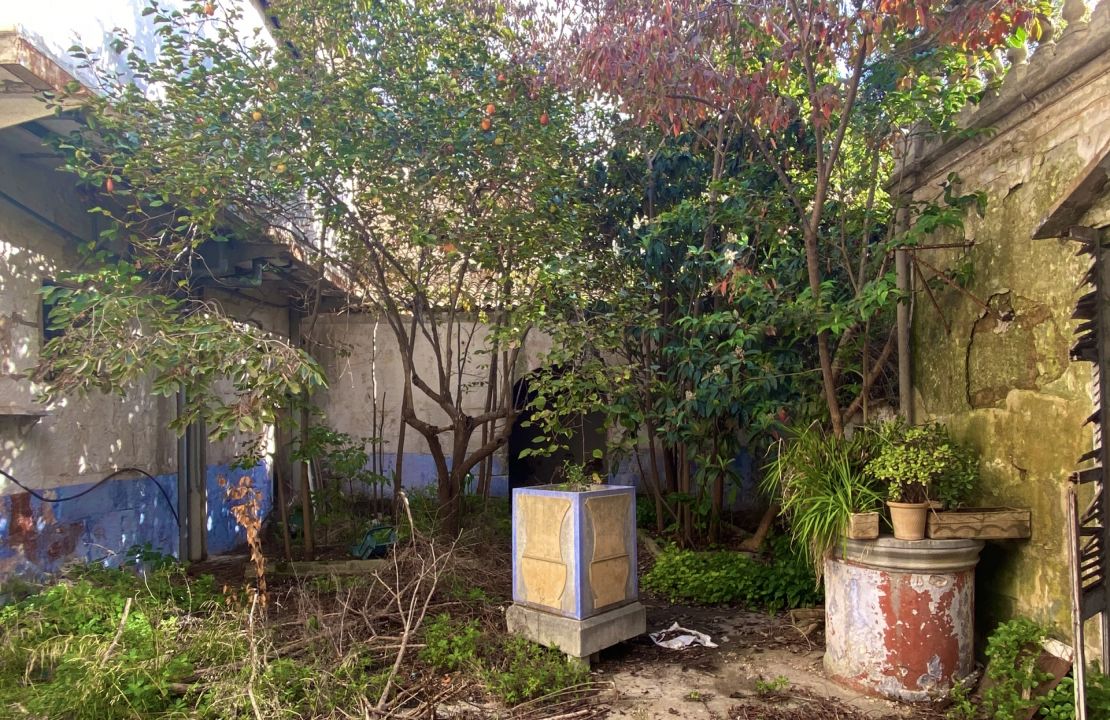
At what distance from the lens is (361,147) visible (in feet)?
19.6

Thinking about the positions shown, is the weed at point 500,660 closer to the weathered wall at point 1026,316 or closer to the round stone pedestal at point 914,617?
the round stone pedestal at point 914,617

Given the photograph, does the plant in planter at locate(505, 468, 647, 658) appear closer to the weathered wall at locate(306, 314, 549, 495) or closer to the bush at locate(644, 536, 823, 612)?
the bush at locate(644, 536, 823, 612)

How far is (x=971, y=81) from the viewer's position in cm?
518

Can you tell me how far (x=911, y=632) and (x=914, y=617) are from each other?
81 mm

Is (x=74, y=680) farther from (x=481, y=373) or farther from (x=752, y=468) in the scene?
(x=752, y=468)

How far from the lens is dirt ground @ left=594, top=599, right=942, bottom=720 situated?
157 inches

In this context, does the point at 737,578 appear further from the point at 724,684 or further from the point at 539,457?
the point at 539,457

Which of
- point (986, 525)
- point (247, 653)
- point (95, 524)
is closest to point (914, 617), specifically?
point (986, 525)

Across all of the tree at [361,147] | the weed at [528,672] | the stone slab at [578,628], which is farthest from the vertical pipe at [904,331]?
the weed at [528,672]

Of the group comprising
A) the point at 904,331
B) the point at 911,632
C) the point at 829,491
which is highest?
the point at 904,331

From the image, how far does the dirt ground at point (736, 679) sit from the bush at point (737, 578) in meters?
0.36

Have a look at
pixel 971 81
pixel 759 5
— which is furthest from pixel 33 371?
pixel 971 81

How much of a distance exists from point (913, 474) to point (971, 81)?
2822 millimetres

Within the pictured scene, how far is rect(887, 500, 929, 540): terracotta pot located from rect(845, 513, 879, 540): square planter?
12 centimetres
